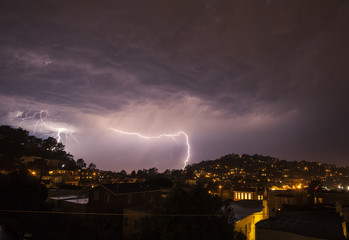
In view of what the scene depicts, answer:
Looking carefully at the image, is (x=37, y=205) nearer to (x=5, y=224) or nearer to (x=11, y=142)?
(x=5, y=224)

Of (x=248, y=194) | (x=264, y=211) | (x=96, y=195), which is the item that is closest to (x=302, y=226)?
(x=264, y=211)

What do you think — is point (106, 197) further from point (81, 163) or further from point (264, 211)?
point (81, 163)

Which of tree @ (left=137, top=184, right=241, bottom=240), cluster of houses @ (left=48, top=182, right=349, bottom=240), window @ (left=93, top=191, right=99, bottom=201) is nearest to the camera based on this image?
tree @ (left=137, top=184, right=241, bottom=240)

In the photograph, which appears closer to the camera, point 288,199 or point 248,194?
point 288,199

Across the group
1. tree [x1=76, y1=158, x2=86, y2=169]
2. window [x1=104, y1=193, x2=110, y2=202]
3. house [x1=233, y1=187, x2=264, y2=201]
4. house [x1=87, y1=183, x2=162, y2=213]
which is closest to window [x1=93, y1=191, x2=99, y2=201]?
house [x1=87, y1=183, x2=162, y2=213]

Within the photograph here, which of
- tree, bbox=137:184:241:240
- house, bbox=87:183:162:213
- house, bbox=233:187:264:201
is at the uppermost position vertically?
tree, bbox=137:184:241:240

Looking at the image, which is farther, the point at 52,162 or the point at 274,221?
the point at 52,162

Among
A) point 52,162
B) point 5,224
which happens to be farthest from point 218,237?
point 52,162

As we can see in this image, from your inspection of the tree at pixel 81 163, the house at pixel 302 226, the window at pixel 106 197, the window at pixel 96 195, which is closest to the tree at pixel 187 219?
the house at pixel 302 226

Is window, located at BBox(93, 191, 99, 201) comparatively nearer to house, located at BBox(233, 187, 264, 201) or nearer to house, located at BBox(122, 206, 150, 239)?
house, located at BBox(122, 206, 150, 239)
